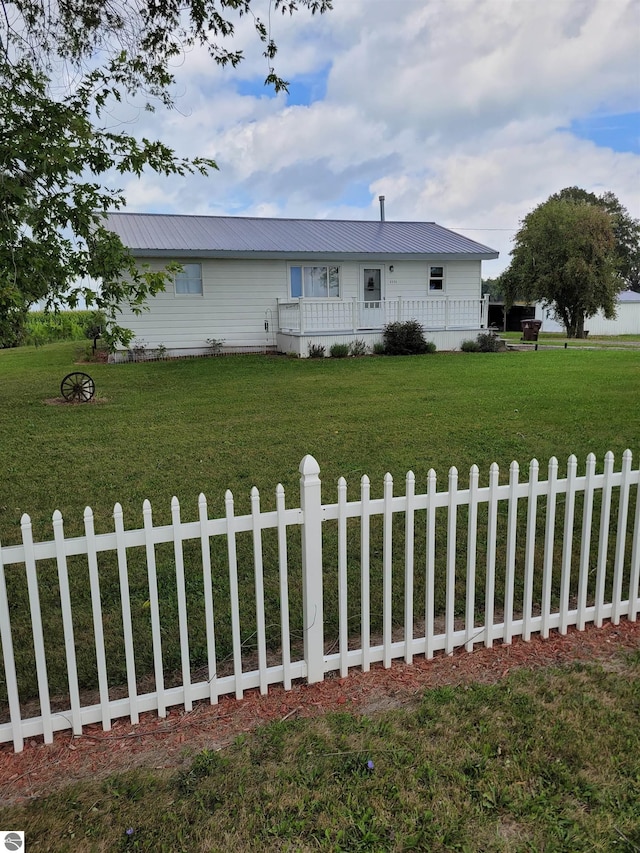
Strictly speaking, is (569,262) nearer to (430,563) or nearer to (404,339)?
(404,339)

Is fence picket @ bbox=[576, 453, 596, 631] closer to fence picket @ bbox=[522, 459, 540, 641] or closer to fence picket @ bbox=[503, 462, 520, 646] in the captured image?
fence picket @ bbox=[522, 459, 540, 641]

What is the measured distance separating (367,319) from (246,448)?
1204 cm

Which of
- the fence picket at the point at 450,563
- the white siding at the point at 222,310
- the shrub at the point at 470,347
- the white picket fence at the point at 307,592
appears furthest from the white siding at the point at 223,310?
the fence picket at the point at 450,563

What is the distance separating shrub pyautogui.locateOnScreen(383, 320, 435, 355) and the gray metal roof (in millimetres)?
3287

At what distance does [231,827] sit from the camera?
220 centimetres

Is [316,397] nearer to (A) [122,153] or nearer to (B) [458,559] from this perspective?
(B) [458,559]

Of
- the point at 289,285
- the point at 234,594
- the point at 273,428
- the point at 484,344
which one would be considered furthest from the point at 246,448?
the point at 484,344

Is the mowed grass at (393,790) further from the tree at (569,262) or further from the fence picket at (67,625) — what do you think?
the tree at (569,262)

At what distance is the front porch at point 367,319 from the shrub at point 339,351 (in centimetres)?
29

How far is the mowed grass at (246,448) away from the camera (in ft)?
13.2

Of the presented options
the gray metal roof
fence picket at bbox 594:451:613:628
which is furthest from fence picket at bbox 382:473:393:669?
the gray metal roof

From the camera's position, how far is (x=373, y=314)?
1903 cm

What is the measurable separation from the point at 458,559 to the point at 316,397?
22.3ft

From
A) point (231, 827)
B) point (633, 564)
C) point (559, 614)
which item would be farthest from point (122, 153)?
point (633, 564)
